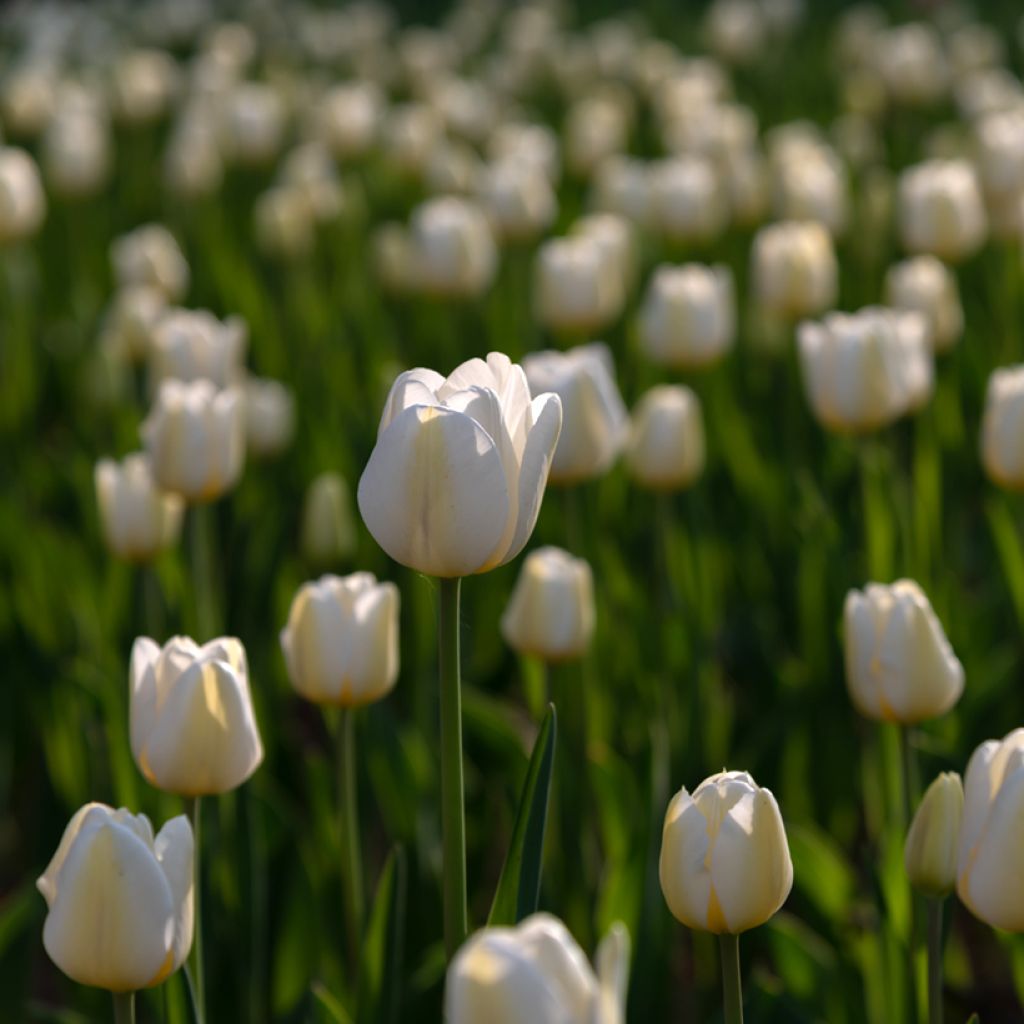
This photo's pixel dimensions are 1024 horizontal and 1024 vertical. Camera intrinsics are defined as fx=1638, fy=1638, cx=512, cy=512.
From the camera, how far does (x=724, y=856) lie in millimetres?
1155

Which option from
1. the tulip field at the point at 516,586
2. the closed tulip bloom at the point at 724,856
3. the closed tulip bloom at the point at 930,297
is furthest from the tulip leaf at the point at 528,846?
the closed tulip bloom at the point at 930,297

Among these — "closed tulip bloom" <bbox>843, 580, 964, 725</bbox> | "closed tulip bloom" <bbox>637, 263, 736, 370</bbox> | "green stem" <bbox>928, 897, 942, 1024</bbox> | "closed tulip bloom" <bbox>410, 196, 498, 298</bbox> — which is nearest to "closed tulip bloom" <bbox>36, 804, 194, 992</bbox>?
"green stem" <bbox>928, 897, 942, 1024</bbox>

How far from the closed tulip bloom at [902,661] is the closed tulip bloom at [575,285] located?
5.65 ft

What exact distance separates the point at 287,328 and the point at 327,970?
2460 mm

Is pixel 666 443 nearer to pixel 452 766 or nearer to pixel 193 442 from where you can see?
pixel 193 442

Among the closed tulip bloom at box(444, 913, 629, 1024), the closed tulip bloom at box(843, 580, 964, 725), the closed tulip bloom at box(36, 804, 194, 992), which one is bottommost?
the closed tulip bloom at box(843, 580, 964, 725)

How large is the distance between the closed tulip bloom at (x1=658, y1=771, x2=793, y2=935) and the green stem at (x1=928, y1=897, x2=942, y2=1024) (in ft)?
0.81

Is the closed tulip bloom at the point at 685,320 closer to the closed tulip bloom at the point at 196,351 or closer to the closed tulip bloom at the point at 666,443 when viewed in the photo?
the closed tulip bloom at the point at 666,443

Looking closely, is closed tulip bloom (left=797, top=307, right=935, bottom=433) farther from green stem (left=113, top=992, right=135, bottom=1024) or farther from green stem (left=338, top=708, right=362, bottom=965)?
green stem (left=113, top=992, right=135, bottom=1024)

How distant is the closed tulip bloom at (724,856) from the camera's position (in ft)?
3.80

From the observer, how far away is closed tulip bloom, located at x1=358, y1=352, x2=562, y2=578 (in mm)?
1144

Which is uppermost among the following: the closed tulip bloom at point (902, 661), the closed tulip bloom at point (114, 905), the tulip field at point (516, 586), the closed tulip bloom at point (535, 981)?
the closed tulip bloom at point (535, 981)

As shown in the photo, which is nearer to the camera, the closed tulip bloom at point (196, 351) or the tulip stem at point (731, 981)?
the tulip stem at point (731, 981)

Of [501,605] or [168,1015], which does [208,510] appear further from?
Answer: [168,1015]
